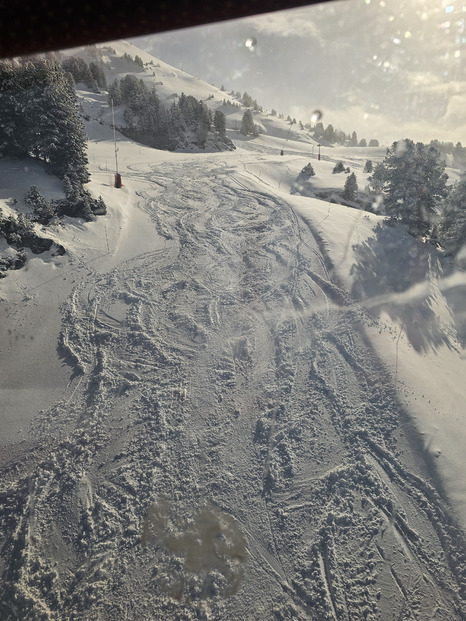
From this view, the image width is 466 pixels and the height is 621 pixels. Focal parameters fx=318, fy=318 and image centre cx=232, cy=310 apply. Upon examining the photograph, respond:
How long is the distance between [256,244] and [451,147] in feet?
430

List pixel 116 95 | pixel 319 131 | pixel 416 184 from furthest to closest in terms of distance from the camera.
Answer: pixel 319 131 < pixel 116 95 < pixel 416 184

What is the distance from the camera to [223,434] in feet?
29.7

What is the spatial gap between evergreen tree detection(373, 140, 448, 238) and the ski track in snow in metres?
13.4

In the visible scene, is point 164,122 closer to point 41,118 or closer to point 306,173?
point 306,173

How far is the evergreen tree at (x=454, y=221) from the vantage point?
2102 centimetres

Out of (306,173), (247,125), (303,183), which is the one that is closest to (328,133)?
(247,125)

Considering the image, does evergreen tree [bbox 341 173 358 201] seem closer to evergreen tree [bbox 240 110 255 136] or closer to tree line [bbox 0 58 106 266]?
tree line [bbox 0 58 106 266]

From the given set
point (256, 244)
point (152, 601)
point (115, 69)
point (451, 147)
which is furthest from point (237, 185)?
point (451, 147)

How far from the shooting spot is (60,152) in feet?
54.2

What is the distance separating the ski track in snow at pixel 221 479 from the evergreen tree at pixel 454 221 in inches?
515

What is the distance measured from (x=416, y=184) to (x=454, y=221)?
3827 mm

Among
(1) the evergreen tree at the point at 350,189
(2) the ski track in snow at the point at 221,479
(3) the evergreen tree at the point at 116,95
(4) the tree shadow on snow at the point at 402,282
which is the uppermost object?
(3) the evergreen tree at the point at 116,95

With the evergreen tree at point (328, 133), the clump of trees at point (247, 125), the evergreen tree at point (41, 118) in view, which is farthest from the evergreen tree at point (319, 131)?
the evergreen tree at point (41, 118)

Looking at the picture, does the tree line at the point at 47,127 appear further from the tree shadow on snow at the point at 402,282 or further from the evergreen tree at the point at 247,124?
the evergreen tree at the point at 247,124
